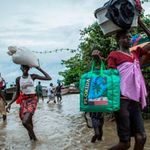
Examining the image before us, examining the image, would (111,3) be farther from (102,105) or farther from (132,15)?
(102,105)

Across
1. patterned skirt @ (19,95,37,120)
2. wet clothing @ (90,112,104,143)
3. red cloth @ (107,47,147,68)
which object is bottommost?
wet clothing @ (90,112,104,143)

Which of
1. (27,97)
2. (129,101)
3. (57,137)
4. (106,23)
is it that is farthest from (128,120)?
(57,137)

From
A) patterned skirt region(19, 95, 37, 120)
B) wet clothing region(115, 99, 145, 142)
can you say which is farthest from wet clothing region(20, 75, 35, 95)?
wet clothing region(115, 99, 145, 142)

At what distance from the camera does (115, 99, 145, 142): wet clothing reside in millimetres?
6109

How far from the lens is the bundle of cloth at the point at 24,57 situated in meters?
9.92

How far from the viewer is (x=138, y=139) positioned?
6148 millimetres

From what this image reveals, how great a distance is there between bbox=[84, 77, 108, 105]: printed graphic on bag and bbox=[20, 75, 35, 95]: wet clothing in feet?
13.5

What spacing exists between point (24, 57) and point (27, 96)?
839 mm

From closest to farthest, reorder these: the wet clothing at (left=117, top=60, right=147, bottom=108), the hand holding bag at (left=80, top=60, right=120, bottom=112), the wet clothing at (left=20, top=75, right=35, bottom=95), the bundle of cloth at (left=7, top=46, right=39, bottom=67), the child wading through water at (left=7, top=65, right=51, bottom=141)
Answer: the hand holding bag at (left=80, top=60, right=120, bottom=112) < the wet clothing at (left=117, top=60, right=147, bottom=108) < the bundle of cloth at (left=7, top=46, right=39, bottom=67) < the child wading through water at (left=7, top=65, right=51, bottom=141) < the wet clothing at (left=20, top=75, right=35, bottom=95)

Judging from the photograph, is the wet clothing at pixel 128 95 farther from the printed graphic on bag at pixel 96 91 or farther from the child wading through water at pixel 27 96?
the child wading through water at pixel 27 96

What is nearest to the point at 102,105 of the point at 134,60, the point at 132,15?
the point at 134,60

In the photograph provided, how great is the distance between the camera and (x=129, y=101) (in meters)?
6.18

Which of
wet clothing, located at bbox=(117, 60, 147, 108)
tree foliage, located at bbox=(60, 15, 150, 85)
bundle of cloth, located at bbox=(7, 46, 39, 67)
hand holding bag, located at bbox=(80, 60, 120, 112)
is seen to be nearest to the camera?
hand holding bag, located at bbox=(80, 60, 120, 112)

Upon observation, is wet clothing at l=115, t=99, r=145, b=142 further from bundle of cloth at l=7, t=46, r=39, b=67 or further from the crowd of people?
bundle of cloth at l=7, t=46, r=39, b=67
